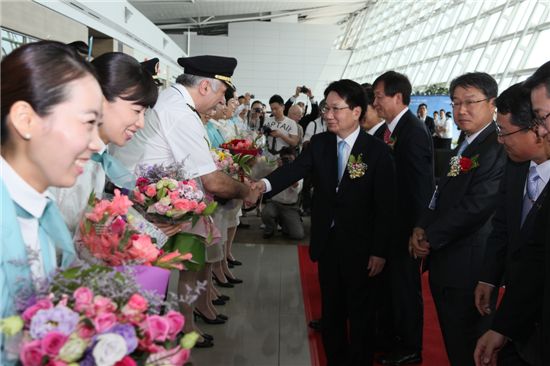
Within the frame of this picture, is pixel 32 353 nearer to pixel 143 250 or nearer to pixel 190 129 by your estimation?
pixel 143 250

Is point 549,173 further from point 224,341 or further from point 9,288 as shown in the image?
point 224,341

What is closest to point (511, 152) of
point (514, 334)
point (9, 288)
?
point (514, 334)

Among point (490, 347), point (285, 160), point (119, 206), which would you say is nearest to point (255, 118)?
point (285, 160)

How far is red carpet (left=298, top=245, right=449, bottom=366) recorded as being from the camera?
360 centimetres

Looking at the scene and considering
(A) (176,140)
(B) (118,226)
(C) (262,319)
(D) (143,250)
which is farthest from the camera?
(C) (262,319)

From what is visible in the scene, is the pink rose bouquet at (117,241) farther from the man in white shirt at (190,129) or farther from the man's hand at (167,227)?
the man in white shirt at (190,129)

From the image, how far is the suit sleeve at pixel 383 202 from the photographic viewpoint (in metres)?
2.95

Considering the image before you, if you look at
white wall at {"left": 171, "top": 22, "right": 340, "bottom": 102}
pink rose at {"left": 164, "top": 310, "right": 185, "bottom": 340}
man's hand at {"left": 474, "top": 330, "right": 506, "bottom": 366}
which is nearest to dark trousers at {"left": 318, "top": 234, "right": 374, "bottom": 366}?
man's hand at {"left": 474, "top": 330, "right": 506, "bottom": 366}

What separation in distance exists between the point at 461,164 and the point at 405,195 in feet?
2.72

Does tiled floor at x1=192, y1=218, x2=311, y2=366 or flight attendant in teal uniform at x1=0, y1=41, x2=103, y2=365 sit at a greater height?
flight attendant in teal uniform at x1=0, y1=41, x2=103, y2=365

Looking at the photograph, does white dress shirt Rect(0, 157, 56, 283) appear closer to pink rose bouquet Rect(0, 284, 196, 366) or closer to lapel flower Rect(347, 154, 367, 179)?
pink rose bouquet Rect(0, 284, 196, 366)

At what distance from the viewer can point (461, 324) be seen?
262 centimetres

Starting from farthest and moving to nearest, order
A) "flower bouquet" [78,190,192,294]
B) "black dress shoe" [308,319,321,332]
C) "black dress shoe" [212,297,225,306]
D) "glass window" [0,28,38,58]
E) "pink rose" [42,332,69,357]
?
"glass window" [0,28,38,58] < "black dress shoe" [212,297,225,306] < "black dress shoe" [308,319,321,332] < "flower bouquet" [78,190,192,294] < "pink rose" [42,332,69,357]

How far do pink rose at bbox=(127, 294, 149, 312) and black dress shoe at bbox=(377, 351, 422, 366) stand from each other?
9.02 ft
